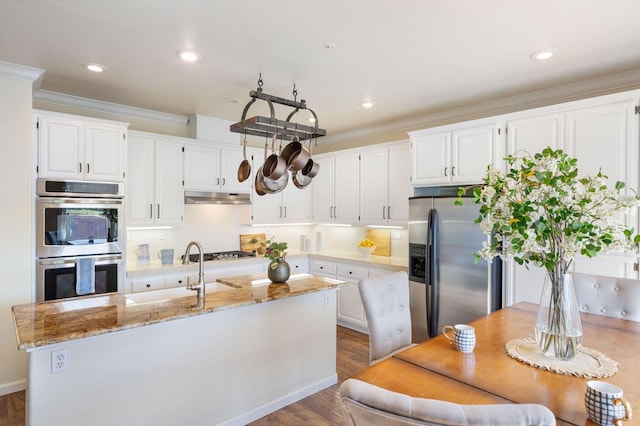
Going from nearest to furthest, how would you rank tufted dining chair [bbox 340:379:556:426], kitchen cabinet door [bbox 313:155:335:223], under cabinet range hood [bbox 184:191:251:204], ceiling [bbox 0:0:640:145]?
tufted dining chair [bbox 340:379:556:426] → ceiling [bbox 0:0:640:145] → under cabinet range hood [bbox 184:191:251:204] → kitchen cabinet door [bbox 313:155:335:223]

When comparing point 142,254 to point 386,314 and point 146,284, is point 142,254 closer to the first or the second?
point 146,284

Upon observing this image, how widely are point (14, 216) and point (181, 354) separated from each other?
2091mm

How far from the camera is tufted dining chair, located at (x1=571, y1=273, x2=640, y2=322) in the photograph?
7.15 ft

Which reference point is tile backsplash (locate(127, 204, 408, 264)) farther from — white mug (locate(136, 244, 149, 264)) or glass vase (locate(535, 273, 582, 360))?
glass vase (locate(535, 273, 582, 360))

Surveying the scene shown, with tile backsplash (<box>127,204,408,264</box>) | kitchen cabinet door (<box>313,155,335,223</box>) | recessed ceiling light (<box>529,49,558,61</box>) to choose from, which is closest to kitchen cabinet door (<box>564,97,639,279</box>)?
recessed ceiling light (<box>529,49,558,61</box>)

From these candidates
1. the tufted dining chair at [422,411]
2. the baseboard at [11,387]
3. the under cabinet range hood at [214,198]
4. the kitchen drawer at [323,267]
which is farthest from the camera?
the kitchen drawer at [323,267]

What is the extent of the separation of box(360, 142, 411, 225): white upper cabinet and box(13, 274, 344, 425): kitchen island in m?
1.68

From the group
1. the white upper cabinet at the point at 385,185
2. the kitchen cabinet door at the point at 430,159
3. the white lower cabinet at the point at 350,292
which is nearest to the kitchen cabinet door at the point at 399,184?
the white upper cabinet at the point at 385,185

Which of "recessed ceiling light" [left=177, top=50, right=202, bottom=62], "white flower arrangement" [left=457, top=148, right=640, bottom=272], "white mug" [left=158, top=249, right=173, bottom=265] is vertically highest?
"recessed ceiling light" [left=177, top=50, right=202, bottom=62]

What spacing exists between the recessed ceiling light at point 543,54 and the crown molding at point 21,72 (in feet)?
13.3

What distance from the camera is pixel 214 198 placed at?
4598 millimetres

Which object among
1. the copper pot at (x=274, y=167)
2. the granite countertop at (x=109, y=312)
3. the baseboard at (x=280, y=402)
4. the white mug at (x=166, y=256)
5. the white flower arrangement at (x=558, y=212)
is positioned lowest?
the baseboard at (x=280, y=402)

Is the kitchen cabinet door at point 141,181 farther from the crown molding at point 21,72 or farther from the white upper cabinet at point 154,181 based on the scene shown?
the crown molding at point 21,72

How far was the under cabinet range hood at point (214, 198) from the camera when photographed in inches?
174
